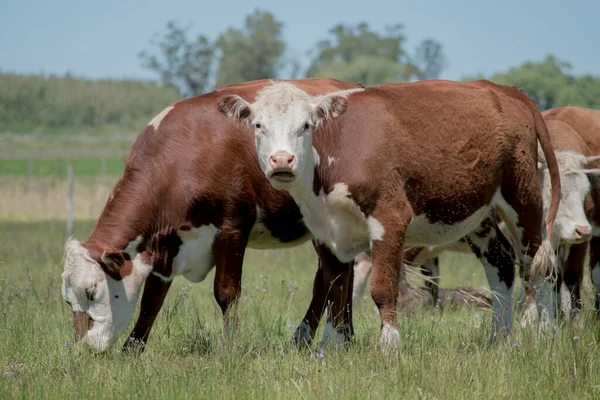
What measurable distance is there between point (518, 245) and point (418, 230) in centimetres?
128

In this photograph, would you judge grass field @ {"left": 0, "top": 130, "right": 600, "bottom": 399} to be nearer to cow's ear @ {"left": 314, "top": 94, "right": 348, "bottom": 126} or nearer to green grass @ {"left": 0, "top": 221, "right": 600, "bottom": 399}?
green grass @ {"left": 0, "top": 221, "right": 600, "bottom": 399}

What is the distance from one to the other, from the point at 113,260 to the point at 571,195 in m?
5.17

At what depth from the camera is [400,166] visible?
6.53 meters

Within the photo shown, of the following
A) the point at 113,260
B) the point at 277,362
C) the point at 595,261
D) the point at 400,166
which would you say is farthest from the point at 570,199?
the point at 113,260

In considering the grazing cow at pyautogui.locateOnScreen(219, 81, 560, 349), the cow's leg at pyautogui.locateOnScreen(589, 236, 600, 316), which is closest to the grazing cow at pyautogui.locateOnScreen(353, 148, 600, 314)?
the cow's leg at pyautogui.locateOnScreen(589, 236, 600, 316)

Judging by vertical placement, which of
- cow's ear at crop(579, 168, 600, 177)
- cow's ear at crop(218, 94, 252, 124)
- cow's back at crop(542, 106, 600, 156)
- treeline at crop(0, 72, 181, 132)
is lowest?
treeline at crop(0, 72, 181, 132)

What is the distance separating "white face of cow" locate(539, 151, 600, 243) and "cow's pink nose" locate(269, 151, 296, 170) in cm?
414

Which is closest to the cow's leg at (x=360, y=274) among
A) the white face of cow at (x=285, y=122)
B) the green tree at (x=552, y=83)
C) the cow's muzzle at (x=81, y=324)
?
the white face of cow at (x=285, y=122)

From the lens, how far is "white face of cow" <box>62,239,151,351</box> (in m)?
6.77

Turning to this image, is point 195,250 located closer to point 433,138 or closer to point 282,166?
point 282,166

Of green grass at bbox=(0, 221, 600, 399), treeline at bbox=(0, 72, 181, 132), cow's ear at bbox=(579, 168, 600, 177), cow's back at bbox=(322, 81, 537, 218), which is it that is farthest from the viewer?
treeline at bbox=(0, 72, 181, 132)

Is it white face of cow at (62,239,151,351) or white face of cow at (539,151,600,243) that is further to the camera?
white face of cow at (539,151,600,243)

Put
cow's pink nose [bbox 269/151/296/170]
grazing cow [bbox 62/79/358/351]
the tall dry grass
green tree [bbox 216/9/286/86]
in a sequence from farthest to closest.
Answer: green tree [bbox 216/9/286/86], the tall dry grass, grazing cow [bbox 62/79/358/351], cow's pink nose [bbox 269/151/296/170]

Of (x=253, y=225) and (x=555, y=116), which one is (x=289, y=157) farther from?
(x=555, y=116)
